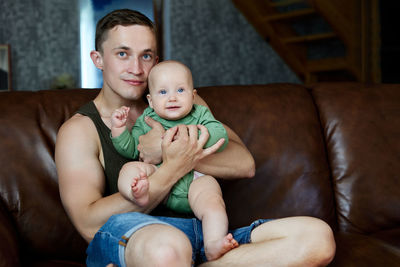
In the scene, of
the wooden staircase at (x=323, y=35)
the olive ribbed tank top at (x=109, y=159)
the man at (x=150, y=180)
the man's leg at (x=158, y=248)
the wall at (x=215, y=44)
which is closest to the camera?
the man's leg at (x=158, y=248)

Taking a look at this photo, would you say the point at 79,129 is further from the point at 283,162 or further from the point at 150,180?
the point at 283,162

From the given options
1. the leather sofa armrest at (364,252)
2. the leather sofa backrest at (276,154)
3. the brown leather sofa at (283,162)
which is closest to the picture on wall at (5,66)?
the brown leather sofa at (283,162)

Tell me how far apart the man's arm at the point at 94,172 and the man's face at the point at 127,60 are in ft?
0.63

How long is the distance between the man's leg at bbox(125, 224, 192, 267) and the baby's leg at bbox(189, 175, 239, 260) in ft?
0.46

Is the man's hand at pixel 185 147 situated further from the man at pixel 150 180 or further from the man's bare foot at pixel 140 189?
the man's bare foot at pixel 140 189

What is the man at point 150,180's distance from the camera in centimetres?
118

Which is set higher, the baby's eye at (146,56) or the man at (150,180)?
the baby's eye at (146,56)

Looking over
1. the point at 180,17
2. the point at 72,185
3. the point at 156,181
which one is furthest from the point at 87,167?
the point at 180,17

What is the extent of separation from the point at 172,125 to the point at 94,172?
0.30 m

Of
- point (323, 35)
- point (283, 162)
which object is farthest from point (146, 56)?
point (323, 35)

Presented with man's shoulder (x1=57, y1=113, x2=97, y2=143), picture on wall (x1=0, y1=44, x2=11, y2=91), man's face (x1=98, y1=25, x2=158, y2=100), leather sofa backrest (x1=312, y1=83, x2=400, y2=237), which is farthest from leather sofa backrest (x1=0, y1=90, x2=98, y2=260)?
picture on wall (x1=0, y1=44, x2=11, y2=91)

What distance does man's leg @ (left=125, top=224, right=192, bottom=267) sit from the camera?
107 centimetres

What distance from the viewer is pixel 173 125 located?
59.6 inches

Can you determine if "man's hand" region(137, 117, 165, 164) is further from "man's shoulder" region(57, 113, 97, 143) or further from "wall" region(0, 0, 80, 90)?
"wall" region(0, 0, 80, 90)
